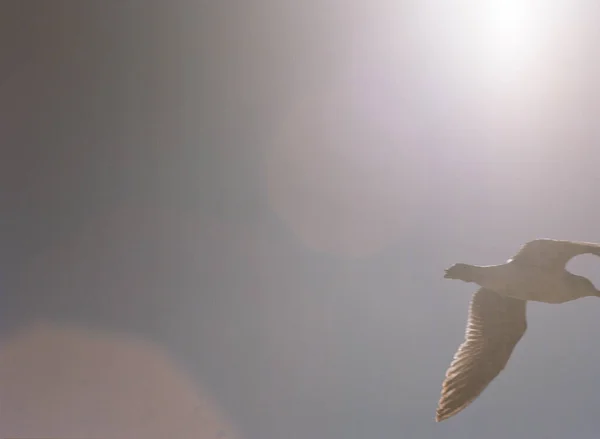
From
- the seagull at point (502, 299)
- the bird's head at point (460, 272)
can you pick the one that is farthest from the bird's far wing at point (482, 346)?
the bird's head at point (460, 272)

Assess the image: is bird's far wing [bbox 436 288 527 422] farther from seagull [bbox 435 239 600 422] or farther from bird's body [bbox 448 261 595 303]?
bird's body [bbox 448 261 595 303]

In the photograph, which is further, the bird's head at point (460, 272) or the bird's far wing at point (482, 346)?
the bird's head at point (460, 272)

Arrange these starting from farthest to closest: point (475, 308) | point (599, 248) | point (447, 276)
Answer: point (475, 308) < point (447, 276) < point (599, 248)

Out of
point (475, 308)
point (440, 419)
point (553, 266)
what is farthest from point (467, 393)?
point (553, 266)

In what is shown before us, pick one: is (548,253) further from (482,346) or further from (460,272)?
(482,346)

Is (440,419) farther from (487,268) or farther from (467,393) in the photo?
(487,268)

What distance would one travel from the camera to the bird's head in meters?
3.74

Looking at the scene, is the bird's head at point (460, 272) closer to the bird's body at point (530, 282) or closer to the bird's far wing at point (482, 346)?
the bird's body at point (530, 282)

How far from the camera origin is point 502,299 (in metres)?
4.00

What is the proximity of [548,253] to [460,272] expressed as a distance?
61 cm

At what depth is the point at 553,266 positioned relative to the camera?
3631 millimetres

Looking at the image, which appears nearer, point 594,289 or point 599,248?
point 599,248

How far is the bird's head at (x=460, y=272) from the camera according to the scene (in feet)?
12.3

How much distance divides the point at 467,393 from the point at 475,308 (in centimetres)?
78
